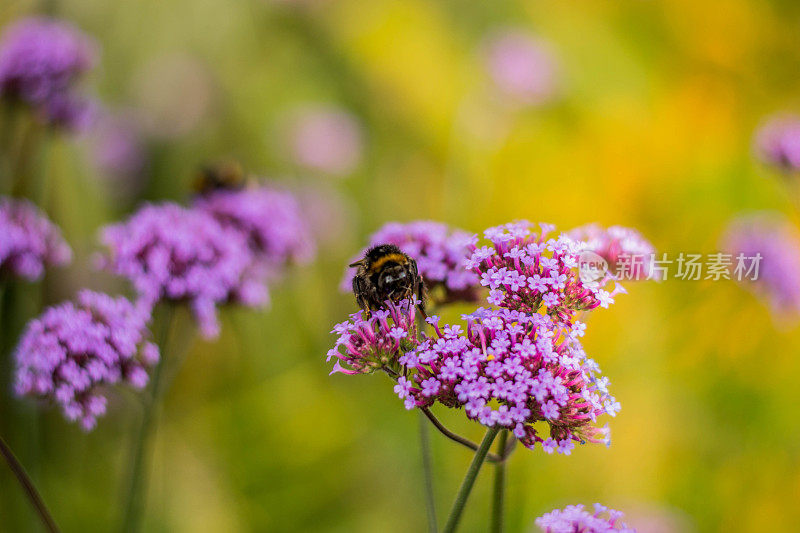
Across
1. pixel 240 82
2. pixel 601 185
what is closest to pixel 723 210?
pixel 601 185

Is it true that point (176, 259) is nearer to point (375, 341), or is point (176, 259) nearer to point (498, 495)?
point (375, 341)

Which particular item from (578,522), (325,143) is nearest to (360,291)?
(578,522)

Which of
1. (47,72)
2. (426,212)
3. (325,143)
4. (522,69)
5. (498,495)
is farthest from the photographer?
(522,69)

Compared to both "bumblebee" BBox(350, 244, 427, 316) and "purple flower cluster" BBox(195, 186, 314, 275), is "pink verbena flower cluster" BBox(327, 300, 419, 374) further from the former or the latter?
"purple flower cluster" BBox(195, 186, 314, 275)

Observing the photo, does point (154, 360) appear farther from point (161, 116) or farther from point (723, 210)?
point (723, 210)

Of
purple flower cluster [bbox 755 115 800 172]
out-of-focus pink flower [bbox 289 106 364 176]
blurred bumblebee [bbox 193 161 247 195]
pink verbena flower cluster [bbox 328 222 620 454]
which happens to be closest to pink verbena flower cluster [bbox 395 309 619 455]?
pink verbena flower cluster [bbox 328 222 620 454]

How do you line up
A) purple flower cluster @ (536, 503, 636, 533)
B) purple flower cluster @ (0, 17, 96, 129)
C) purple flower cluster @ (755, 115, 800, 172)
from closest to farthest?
purple flower cluster @ (536, 503, 636, 533)
purple flower cluster @ (0, 17, 96, 129)
purple flower cluster @ (755, 115, 800, 172)
